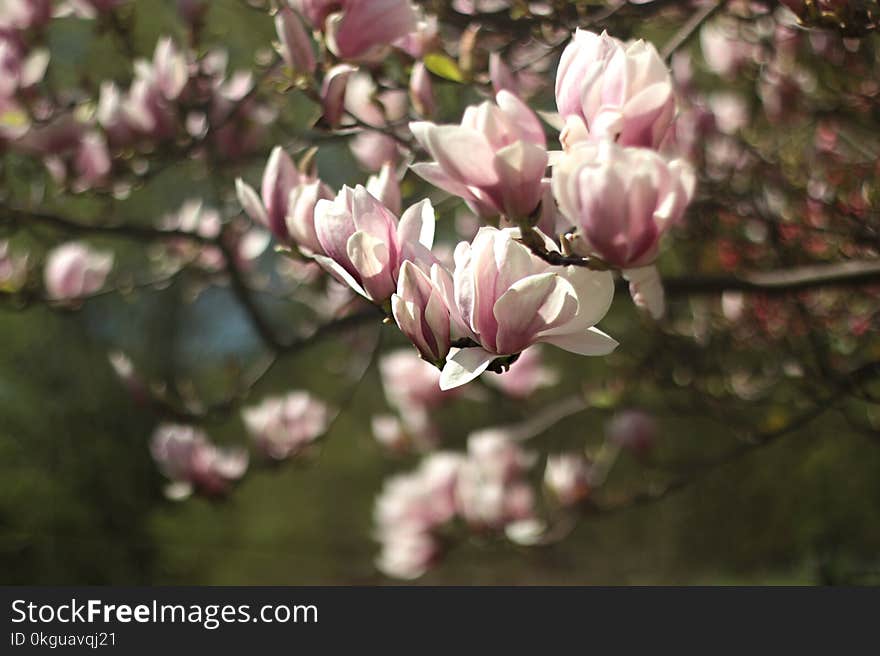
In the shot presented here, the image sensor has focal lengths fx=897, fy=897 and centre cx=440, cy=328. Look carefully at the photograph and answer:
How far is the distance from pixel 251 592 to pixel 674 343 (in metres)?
0.95

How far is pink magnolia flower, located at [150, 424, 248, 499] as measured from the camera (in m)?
1.79

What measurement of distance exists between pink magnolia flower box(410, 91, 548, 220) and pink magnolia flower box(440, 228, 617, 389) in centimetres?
3

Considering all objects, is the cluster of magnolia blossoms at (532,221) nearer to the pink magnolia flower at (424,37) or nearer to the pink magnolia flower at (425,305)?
the pink magnolia flower at (425,305)

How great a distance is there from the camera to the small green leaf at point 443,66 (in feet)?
3.27

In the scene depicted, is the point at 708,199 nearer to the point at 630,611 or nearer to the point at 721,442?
the point at 630,611

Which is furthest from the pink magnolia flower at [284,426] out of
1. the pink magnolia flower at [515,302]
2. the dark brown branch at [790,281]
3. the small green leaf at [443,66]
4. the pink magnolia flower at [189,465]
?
the pink magnolia flower at [515,302]

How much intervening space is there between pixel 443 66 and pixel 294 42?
17cm

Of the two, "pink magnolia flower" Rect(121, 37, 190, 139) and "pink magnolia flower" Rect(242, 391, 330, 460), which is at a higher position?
"pink magnolia flower" Rect(121, 37, 190, 139)

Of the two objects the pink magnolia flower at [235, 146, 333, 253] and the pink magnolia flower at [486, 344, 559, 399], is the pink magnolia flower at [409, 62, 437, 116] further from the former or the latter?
the pink magnolia flower at [486, 344, 559, 399]

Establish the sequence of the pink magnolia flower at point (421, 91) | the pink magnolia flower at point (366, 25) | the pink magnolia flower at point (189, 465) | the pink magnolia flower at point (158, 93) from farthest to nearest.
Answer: the pink magnolia flower at point (189, 465)
the pink magnolia flower at point (158, 93)
the pink magnolia flower at point (421, 91)
the pink magnolia flower at point (366, 25)

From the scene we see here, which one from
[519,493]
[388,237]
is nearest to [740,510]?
[519,493]

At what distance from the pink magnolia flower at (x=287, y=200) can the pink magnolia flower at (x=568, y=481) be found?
109 centimetres

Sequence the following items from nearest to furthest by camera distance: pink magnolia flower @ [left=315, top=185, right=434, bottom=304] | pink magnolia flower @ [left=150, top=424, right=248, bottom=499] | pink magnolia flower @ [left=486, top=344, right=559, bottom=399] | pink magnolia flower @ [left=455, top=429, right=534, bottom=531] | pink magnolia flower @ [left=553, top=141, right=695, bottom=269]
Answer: pink magnolia flower @ [left=553, top=141, right=695, bottom=269] < pink magnolia flower @ [left=315, top=185, right=434, bottom=304] < pink magnolia flower @ [left=150, top=424, right=248, bottom=499] < pink magnolia flower @ [left=455, top=429, right=534, bottom=531] < pink magnolia flower @ [left=486, top=344, right=559, bottom=399]

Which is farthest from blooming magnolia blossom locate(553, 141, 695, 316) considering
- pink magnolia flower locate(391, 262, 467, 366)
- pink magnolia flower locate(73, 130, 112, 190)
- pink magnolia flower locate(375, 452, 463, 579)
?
pink magnolia flower locate(375, 452, 463, 579)
